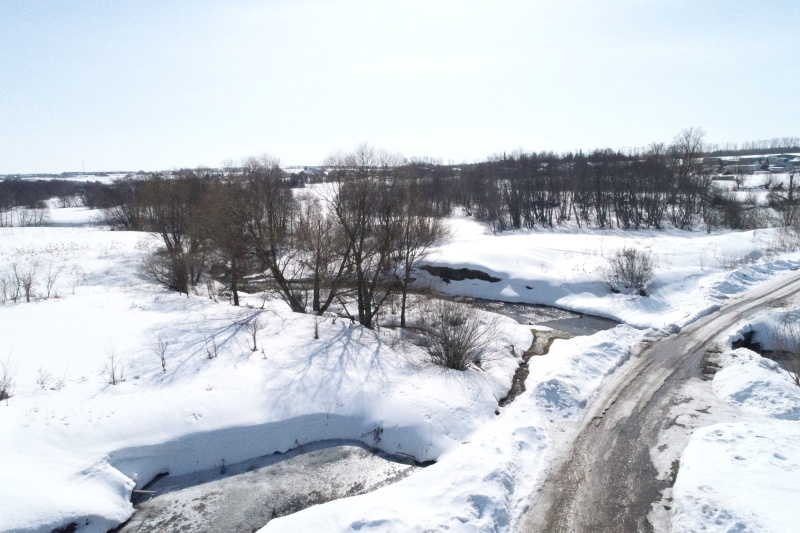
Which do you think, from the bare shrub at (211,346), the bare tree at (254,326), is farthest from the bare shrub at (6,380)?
the bare tree at (254,326)

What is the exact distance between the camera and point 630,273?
2698 centimetres

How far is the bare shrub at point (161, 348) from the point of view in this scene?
14233 millimetres

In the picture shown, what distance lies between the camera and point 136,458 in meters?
10.8

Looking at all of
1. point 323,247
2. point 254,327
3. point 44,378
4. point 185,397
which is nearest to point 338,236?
point 323,247

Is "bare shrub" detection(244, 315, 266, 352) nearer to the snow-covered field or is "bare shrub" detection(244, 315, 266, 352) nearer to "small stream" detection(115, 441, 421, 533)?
the snow-covered field

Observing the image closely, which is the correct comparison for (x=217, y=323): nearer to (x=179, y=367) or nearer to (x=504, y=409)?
(x=179, y=367)

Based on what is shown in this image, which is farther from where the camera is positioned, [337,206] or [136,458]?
[337,206]

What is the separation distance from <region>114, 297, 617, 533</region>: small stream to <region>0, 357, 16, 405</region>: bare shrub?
15.9 feet

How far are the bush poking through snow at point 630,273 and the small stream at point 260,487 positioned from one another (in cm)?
2113

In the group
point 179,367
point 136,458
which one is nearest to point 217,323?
point 179,367

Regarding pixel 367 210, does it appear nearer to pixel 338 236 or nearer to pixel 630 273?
pixel 338 236

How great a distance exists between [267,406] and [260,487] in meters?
2.62

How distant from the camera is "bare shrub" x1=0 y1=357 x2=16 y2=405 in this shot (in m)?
11.6

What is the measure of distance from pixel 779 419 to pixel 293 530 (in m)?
12.8
